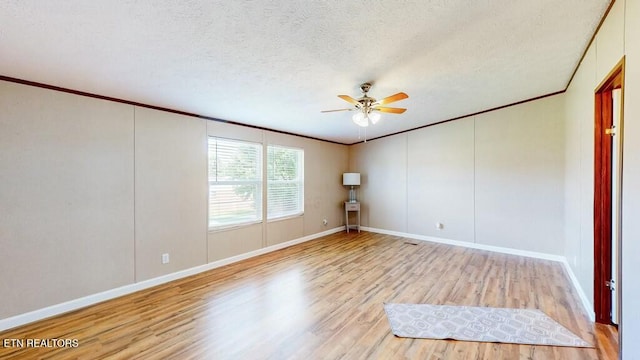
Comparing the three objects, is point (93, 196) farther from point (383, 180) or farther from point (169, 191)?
point (383, 180)

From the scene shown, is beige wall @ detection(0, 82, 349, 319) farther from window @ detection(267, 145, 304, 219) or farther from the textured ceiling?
window @ detection(267, 145, 304, 219)

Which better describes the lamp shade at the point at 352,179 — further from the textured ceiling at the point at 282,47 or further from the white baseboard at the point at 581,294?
the white baseboard at the point at 581,294

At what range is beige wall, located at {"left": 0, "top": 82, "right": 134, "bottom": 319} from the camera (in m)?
2.42

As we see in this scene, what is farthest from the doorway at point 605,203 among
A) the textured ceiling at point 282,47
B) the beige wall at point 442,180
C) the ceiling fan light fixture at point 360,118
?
the beige wall at point 442,180

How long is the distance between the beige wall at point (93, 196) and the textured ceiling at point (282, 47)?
0.32 meters

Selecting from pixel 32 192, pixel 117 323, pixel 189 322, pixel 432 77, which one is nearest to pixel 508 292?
pixel 432 77

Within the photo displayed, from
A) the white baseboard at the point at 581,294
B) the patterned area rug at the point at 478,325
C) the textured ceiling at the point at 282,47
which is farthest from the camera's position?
the white baseboard at the point at 581,294

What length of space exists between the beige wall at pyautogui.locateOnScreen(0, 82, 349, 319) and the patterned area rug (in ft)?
9.45

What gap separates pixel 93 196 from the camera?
9.45 ft

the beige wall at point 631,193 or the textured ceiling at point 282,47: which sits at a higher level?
the textured ceiling at point 282,47

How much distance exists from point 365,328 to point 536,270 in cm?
314

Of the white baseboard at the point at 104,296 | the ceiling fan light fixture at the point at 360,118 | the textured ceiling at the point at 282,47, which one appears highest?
the textured ceiling at the point at 282,47

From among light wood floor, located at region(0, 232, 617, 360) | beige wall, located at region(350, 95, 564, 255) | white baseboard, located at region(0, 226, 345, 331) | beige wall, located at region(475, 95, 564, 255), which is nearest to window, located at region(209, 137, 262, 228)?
white baseboard, located at region(0, 226, 345, 331)

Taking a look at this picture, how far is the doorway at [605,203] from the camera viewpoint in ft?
7.65
